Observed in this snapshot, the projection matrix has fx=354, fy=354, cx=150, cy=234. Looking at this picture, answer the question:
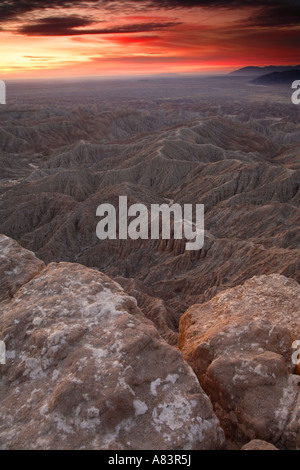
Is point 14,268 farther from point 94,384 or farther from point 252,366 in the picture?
point 252,366

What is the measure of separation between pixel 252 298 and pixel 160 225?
26.1 meters

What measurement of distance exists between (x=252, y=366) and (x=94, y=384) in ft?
11.9

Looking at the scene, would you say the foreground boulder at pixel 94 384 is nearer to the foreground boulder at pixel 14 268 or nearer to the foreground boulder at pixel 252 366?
the foreground boulder at pixel 252 366

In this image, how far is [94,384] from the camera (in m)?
7.11

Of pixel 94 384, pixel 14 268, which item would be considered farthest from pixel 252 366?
pixel 14 268

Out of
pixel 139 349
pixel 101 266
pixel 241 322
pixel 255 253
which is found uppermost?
pixel 139 349

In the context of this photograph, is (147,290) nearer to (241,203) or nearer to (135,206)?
(135,206)

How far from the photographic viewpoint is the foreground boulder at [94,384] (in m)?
6.52

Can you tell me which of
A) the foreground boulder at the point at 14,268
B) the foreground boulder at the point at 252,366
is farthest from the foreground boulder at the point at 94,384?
the foreground boulder at the point at 14,268

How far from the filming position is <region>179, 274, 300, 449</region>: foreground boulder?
727 cm

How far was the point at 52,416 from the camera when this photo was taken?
672cm

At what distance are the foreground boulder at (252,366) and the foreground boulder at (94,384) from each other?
3.12 ft

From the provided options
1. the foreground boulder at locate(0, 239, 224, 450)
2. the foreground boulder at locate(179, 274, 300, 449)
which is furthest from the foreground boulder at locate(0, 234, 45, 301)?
the foreground boulder at locate(179, 274, 300, 449)

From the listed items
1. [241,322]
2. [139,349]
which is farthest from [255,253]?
[139,349]
